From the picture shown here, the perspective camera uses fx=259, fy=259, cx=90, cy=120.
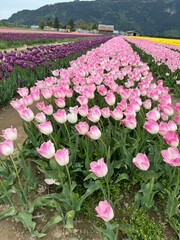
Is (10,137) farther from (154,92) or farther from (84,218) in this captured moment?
(154,92)

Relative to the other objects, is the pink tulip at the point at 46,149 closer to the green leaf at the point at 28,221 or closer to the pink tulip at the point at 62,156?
the pink tulip at the point at 62,156

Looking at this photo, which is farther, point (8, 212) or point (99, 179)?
point (99, 179)

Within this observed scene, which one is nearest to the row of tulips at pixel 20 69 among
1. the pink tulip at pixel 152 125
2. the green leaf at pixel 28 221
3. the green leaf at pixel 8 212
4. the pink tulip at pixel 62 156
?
the green leaf at pixel 8 212

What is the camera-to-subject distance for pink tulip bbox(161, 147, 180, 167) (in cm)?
169

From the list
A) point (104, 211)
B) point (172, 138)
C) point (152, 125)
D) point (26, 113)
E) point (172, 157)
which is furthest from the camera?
point (26, 113)

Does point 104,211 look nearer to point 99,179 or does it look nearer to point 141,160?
point 141,160

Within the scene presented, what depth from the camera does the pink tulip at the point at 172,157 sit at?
1.69 metres

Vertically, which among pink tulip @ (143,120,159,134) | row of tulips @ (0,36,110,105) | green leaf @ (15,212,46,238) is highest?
pink tulip @ (143,120,159,134)

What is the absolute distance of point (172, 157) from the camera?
1726 millimetres

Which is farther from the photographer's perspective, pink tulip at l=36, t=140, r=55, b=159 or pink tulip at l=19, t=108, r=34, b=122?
pink tulip at l=19, t=108, r=34, b=122

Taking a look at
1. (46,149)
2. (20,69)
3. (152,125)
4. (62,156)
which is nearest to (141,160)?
(152,125)

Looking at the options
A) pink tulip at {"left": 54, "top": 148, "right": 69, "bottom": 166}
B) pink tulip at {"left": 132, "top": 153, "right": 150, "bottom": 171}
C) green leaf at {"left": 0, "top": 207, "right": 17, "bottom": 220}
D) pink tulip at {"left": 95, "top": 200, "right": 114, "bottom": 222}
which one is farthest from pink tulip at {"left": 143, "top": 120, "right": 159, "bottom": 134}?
green leaf at {"left": 0, "top": 207, "right": 17, "bottom": 220}

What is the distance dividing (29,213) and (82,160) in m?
0.89

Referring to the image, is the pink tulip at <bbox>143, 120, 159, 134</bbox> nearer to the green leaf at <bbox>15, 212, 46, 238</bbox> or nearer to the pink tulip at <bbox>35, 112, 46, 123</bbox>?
the pink tulip at <bbox>35, 112, 46, 123</bbox>
